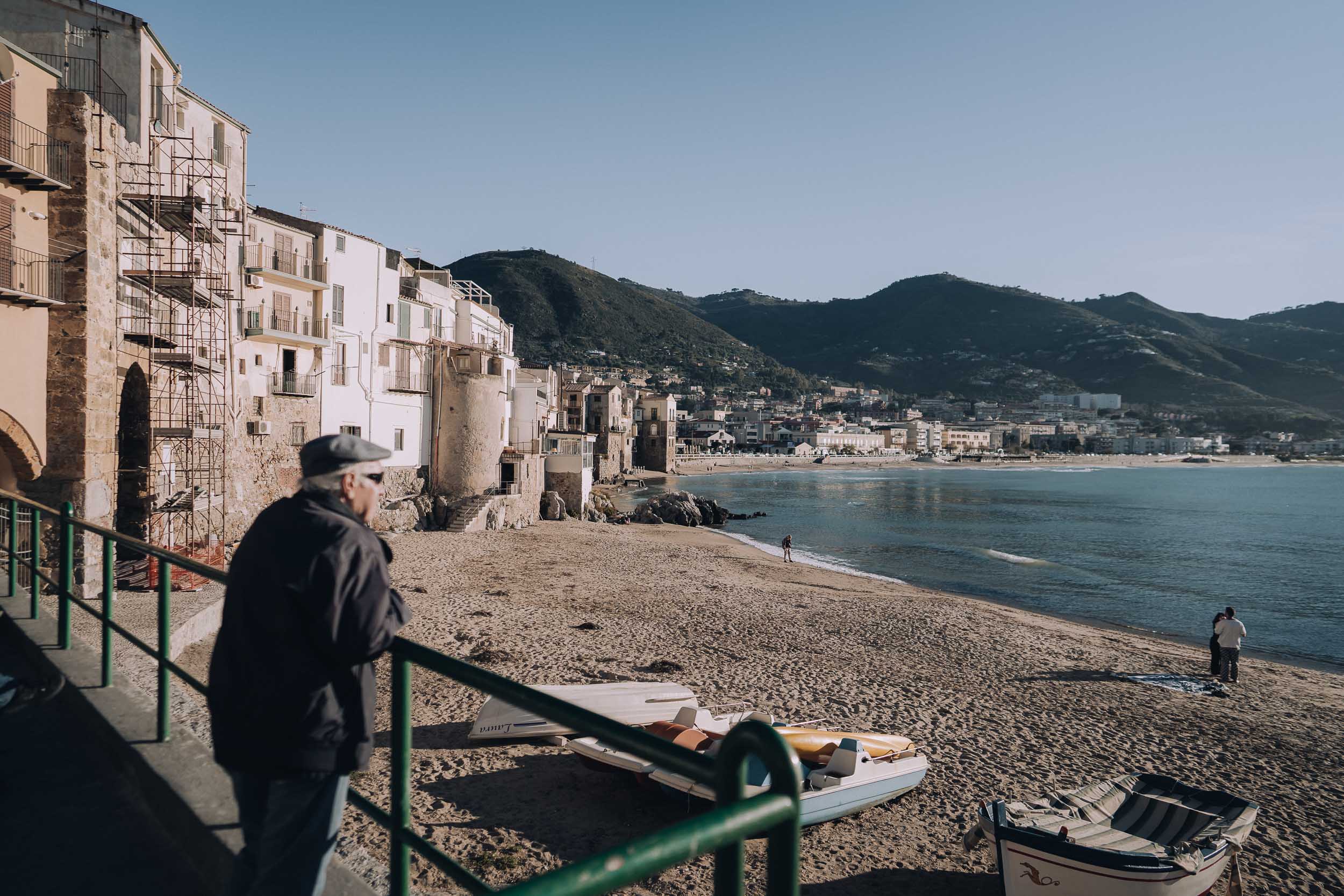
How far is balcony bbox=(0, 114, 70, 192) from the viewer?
1189cm

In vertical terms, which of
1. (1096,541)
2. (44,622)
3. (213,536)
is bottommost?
(1096,541)

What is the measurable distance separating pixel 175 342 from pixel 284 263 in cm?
997

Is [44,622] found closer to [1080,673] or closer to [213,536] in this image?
[213,536]

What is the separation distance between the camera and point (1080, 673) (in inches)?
718

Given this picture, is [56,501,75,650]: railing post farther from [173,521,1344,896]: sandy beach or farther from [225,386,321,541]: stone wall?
[225,386,321,541]: stone wall

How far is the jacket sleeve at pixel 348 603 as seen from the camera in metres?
2.31

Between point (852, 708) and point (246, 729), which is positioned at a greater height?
point (246, 729)

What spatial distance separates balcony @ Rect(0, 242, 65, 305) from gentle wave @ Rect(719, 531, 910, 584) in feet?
92.6

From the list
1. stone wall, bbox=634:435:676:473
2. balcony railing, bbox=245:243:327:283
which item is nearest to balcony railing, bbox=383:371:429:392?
balcony railing, bbox=245:243:327:283

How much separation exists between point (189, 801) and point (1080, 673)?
18.7 meters

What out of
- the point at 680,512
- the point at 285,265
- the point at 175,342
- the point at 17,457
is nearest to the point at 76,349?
the point at 17,457

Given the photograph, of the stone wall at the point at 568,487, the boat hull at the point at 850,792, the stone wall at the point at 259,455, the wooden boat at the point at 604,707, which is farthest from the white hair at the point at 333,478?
the stone wall at the point at 568,487

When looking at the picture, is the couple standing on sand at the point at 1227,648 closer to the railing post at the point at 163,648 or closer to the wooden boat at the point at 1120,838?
the wooden boat at the point at 1120,838

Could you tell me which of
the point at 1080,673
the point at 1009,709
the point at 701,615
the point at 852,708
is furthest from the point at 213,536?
the point at 1080,673
